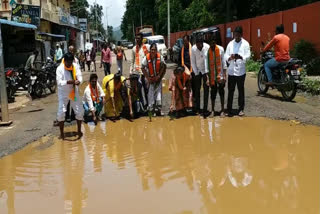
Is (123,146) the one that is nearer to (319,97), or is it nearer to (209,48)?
(209,48)

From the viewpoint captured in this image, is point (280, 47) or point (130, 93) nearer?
point (130, 93)

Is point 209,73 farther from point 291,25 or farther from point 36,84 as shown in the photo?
point 291,25

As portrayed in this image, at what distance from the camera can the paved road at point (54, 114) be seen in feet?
22.3

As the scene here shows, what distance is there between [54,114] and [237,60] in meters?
4.40

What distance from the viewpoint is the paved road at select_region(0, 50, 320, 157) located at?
6801 millimetres

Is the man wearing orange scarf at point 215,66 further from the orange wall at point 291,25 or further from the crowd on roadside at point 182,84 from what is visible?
the orange wall at point 291,25

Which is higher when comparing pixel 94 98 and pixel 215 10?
pixel 215 10

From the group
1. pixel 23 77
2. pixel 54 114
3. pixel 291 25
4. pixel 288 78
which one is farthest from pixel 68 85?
pixel 291 25

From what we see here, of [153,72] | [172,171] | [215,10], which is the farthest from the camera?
[215,10]

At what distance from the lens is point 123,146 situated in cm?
604

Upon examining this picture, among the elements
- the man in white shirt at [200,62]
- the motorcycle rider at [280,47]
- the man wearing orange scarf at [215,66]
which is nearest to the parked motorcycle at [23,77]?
the man in white shirt at [200,62]

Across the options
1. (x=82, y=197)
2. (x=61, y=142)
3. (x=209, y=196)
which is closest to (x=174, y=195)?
(x=209, y=196)

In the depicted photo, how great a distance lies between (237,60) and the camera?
7.54 m

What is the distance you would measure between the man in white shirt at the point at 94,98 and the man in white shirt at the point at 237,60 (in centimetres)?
259
